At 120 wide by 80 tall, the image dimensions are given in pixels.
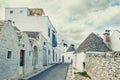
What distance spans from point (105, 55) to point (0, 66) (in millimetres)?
7774

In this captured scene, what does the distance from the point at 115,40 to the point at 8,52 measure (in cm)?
2546

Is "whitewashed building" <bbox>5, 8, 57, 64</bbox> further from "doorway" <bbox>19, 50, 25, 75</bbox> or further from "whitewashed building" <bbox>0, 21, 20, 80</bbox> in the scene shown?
"whitewashed building" <bbox>0, 21, 20, 80</bbox>

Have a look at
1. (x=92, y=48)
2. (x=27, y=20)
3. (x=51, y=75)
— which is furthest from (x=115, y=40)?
(x=51, y=75)

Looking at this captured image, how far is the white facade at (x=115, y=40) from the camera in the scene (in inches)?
1514

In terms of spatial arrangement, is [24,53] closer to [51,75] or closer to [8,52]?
[51,75]

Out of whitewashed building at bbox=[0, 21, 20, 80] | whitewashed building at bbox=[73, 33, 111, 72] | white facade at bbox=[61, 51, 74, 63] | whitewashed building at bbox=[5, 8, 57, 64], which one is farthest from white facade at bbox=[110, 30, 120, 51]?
white facade at bbox=[61, 51, 74, 63]

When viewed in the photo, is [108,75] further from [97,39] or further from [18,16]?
[18,16]

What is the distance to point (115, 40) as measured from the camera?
1522 inches

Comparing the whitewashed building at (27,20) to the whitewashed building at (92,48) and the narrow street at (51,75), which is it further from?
the narrow street at (51,75)

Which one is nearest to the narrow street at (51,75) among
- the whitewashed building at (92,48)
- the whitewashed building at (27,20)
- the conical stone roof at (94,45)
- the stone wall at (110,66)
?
the whitewashed building at (92,48)

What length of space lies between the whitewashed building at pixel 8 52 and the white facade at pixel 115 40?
22984 mm

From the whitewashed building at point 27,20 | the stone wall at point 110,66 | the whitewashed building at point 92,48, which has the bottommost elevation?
the stone wall at point 110,66

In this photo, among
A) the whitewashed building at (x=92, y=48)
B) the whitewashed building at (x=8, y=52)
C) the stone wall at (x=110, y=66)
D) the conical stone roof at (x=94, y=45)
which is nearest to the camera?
the stone wall at (x=110, y=66)

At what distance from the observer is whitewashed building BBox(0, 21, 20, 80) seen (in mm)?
16297
